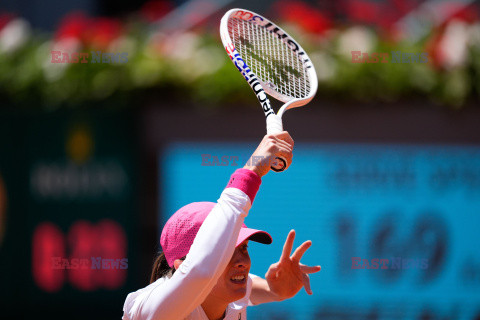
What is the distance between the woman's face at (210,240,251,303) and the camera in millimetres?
2139

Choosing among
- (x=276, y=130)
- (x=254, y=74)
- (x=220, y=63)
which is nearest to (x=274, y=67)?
(x=254, y=74)

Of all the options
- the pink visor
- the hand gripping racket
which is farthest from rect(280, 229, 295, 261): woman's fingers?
the hand gripping racket

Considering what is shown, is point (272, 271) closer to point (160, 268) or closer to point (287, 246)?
point (287, 246)

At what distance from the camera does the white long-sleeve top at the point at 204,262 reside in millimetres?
1853

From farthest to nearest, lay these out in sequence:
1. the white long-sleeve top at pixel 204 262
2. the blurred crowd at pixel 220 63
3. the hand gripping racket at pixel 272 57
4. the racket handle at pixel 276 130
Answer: the blurred crowd at pixel 220 63, the hand gripping racket at pixel 272 57, the racket handle at pixel 276 130, the white long-sleeve top at pixel 204 262

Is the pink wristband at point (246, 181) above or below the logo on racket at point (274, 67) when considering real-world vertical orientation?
below

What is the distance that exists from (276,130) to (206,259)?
49 cm

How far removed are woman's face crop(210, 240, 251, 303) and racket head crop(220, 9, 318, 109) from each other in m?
0.63

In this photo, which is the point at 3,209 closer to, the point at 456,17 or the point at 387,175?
the point at 387,175

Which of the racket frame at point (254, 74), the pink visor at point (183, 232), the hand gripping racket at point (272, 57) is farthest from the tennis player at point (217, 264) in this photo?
the hand gripping racket at point (272, 57)

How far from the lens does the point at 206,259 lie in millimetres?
1850

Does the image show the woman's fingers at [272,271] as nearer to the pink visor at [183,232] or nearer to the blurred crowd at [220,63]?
the pink visor at [183,232]

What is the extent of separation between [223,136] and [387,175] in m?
1.12

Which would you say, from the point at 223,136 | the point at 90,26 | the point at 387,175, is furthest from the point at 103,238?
the point at 387,175
